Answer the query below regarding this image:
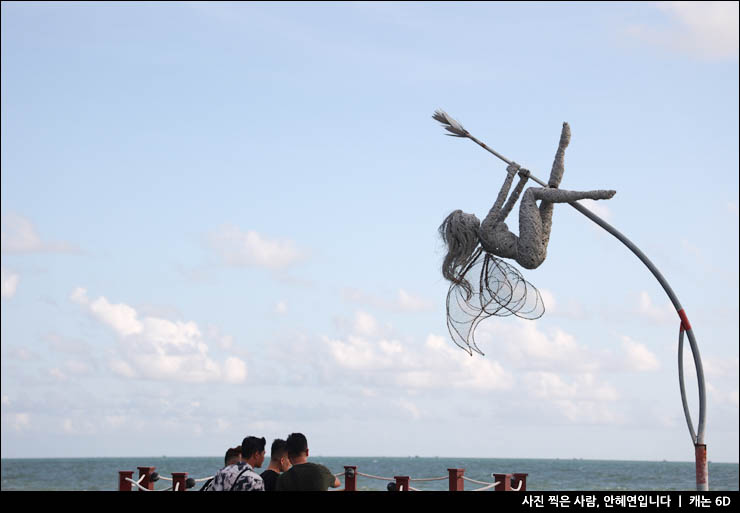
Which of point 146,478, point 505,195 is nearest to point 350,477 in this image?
point 146,478

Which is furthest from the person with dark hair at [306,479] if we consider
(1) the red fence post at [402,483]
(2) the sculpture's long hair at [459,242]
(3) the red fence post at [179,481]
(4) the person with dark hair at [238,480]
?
(1) the red fence post at [402,483]

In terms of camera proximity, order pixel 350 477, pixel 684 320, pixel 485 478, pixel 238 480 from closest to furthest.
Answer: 1. pixel 238 480
2. pixel 684 320
3. pixel 350 477
4. pixel 485 478

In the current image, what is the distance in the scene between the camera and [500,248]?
26.8 ft

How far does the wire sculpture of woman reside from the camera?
8.07 m

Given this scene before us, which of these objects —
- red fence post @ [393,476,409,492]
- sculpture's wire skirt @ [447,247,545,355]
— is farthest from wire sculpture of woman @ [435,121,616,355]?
red fence post @ [393,476,409,492]

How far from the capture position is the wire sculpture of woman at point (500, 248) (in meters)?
8.07

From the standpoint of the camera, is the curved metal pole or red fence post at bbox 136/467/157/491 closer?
the curved metal pole

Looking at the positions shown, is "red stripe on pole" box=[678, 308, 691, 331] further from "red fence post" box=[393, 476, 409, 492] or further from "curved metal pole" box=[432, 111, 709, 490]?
"red fence post" box=[393, 476, 409, 492]

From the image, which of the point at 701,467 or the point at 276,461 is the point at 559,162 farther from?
the point at 276,461

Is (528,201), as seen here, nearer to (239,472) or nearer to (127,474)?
(239,472)
